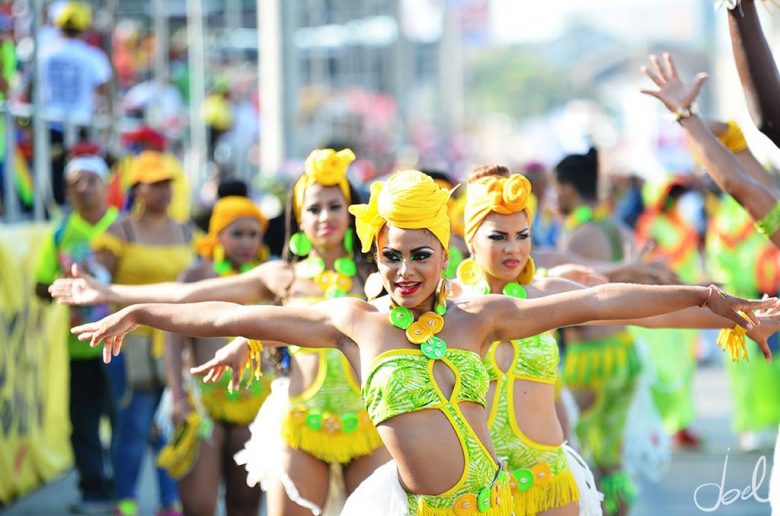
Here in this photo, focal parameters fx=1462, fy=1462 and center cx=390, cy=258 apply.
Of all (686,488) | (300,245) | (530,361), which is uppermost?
(300,245)

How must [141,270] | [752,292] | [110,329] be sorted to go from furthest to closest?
[752,292], [141,270], [110,329]

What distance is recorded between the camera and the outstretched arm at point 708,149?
5516 mm

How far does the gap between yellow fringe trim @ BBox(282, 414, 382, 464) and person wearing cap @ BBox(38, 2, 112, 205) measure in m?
7.14

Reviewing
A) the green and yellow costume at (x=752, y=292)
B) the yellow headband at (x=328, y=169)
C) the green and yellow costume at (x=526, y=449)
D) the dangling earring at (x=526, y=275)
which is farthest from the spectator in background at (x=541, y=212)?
the green and yellow costume at (x=526, y=449)

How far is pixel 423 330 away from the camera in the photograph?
495 cm

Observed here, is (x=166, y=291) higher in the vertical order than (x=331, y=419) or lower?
higher

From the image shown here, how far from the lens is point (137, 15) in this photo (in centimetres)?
2736

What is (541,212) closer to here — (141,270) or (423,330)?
(141,270)

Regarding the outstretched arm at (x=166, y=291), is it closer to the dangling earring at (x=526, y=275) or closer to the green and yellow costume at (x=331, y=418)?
the green and yellow costume at (x=331, y=418)

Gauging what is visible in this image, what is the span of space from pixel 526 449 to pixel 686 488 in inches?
196

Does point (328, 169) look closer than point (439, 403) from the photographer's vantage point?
No

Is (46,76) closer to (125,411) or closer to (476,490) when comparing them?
(125,411)

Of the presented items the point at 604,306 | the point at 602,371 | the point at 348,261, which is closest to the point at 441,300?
the point at 604,306

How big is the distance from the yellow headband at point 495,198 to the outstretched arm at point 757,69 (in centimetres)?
93
